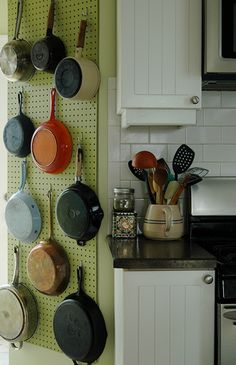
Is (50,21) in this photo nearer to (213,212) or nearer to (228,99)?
(228,99)

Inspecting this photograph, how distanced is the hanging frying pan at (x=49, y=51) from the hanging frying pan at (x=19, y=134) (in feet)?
0.82

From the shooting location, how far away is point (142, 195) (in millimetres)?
2193

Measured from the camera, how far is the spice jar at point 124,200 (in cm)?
209

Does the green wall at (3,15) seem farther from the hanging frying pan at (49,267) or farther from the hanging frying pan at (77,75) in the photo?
the hanging frying pan at (49,267)

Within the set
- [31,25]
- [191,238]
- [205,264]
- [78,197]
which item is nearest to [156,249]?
[205,264]

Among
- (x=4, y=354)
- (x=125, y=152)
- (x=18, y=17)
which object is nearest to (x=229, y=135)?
(x=125, y=152)

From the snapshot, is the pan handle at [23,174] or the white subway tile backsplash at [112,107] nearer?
the white subway tile backsplash at [112,107]

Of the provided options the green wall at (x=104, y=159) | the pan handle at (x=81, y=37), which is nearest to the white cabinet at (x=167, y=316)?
the green wall at (x=104, y=159)

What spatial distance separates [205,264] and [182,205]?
625 millimetres

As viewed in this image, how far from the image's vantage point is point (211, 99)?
7.27 feet

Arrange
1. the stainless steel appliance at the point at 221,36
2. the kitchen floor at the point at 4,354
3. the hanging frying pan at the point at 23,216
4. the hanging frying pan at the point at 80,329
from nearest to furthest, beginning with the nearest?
the stainless steel appliance at the point at 221,36 < the hanging frying pan at the point at 80,329 < the hanging frying pan at the point at 23,216 < the kitchen floor at the point at 4,354

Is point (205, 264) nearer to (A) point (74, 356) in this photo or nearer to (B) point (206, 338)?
(B) point (206, 338)

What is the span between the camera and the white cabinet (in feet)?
5.27

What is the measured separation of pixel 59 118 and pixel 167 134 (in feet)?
1.75
